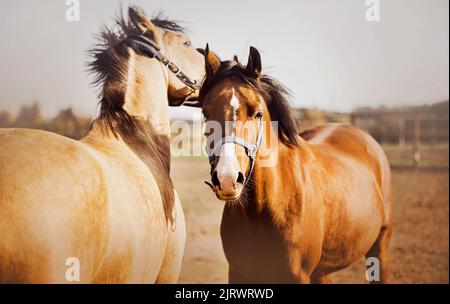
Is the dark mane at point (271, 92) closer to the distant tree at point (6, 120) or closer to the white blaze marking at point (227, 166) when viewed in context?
the white blaze marking at point (227, 166)

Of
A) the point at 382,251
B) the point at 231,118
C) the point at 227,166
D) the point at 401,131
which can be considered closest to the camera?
the point at 227,166

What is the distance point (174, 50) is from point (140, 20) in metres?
0.29

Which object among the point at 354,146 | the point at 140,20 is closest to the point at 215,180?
the point at 140,20

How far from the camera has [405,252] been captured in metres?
6.07

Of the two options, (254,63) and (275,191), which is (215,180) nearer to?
A: (275,191)

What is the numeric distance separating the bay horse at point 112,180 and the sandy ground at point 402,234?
116 inches

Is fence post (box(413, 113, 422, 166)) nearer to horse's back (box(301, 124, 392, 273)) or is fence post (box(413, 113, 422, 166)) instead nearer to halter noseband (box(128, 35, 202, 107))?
horse's back (box(301, 124, 392, 273))

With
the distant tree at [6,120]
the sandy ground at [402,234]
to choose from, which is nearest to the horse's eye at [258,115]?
the sandy ground at [402,234]

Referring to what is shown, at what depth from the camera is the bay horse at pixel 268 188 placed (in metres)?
2.29

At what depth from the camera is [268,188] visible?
2.55 metres

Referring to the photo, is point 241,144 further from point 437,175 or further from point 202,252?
point 437,175
